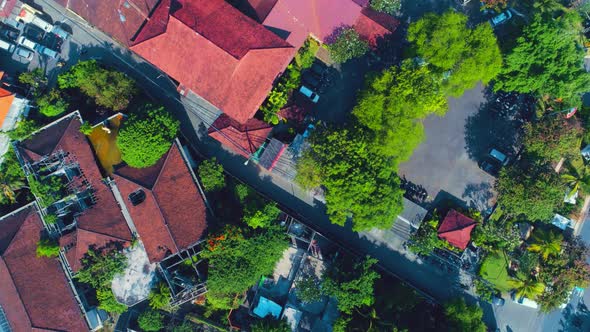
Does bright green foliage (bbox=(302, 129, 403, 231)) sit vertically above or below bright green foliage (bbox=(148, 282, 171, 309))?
above

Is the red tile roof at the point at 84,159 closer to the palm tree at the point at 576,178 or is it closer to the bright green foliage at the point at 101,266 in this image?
the bright green foliage at the point at 101,266

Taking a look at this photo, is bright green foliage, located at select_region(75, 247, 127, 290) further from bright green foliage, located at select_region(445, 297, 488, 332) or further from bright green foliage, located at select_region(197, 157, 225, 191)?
bright green foliage, located at select_region(445, 297, 488, 332)

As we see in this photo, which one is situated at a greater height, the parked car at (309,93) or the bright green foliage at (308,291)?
the parked car at (309,93)

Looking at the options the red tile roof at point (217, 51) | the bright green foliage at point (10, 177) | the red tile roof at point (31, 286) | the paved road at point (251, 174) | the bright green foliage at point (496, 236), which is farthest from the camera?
the paved road at point (251, 174)

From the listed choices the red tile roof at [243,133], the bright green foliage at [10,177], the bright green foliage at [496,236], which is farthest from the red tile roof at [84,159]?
the bright green foliage at [496,236]

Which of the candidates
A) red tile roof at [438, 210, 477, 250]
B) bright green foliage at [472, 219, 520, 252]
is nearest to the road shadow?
red tile roof at [438, 210, 477, 250]

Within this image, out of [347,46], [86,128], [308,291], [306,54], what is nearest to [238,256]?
[308,291]
